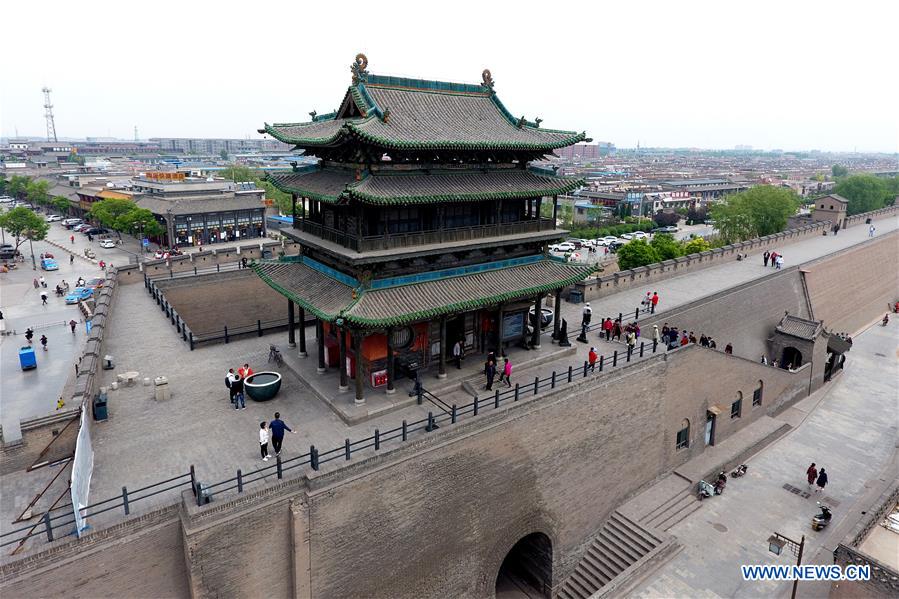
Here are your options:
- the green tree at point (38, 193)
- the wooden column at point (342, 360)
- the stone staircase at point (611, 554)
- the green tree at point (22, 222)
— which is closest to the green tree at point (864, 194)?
the stone staircase at point (611, 554)

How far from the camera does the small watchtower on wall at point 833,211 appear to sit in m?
64.2

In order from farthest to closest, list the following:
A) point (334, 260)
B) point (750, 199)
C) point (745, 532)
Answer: point (750, 199) < point (745, 532) < point (334, 260)

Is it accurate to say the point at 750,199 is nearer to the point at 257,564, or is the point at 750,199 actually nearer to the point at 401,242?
the point at 401,242

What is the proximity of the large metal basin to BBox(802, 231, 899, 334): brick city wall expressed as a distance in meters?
42.2

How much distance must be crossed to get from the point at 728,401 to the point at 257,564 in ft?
77.4

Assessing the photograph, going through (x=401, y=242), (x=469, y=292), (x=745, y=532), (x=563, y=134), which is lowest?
(x=745, y=532)

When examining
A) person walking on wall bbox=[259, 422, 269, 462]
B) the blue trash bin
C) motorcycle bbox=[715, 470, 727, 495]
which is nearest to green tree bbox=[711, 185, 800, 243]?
motorcycle bbox=[715, 470, 727, 495]

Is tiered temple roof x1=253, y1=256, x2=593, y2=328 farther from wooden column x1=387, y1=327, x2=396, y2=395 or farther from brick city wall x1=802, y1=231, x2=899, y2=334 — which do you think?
brick city wall x1=802, y1=231, x2=899, y2=334

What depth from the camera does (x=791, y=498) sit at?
24.4 meters

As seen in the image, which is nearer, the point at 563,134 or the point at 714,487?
the point at 563,134

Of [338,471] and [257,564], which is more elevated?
[338,471]

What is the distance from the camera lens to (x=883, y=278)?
5525 centimetres

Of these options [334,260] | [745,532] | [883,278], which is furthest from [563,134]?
[883,278]

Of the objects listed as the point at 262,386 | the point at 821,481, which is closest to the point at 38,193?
the point at 262,386
